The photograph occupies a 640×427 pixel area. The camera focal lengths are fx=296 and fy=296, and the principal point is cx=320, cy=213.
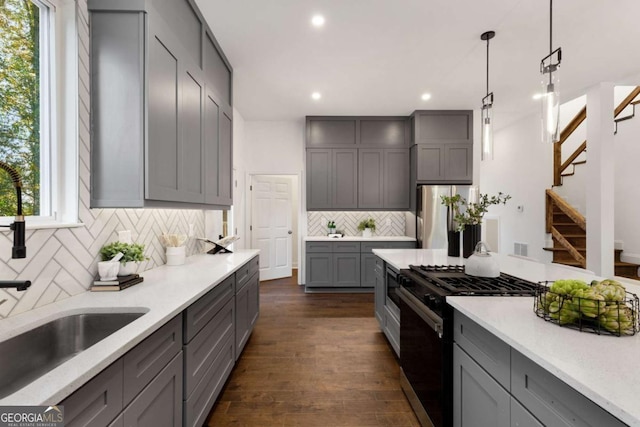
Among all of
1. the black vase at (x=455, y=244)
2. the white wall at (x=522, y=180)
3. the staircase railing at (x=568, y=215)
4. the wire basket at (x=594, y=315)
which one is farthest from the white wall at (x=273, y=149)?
the wire basket at (x=594, y=315)

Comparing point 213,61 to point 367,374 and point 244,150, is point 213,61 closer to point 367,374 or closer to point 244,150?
point 244,150

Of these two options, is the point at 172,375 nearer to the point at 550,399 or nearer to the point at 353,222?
the point at 550,399

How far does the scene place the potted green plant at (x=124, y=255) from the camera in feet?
5.92

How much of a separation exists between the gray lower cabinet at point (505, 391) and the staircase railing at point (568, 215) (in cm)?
445

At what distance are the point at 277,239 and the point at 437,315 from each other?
14.9 ft

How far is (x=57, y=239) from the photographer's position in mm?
1508

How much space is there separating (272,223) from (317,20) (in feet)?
12.8

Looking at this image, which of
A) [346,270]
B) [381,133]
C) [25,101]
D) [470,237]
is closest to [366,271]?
[346,270]

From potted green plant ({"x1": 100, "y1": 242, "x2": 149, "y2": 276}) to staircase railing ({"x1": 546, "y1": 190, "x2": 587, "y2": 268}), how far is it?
5.78 meters

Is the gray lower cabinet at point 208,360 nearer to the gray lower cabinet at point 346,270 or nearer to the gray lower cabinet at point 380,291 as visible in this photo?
the gray lower cabinet at point 380,291

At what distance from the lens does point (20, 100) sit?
1433 mm

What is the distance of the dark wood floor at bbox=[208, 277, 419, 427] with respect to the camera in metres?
2.01

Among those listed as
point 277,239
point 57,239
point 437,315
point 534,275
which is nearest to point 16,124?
point 57,239

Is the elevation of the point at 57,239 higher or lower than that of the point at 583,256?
higher
